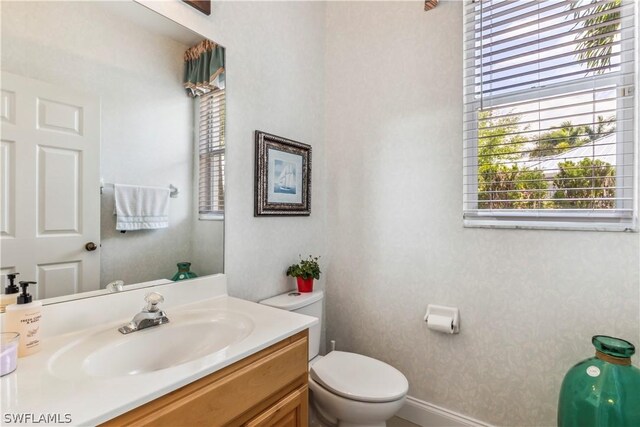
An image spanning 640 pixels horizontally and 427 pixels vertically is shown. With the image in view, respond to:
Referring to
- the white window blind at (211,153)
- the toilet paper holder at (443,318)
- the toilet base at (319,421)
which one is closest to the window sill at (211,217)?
the white window blind at (211,153)

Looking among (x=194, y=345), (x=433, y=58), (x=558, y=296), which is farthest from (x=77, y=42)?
(x=558, y=296)

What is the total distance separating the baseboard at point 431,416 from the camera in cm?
158

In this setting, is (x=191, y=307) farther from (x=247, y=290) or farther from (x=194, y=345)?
(x=247, y=290)

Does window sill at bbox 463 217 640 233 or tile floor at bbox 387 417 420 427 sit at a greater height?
window sill at bbox 463 217 640 233

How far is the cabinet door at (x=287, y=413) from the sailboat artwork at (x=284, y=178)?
100cm

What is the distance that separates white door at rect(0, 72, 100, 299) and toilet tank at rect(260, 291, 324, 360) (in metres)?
0.80

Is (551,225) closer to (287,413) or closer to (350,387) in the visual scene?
(350,387)

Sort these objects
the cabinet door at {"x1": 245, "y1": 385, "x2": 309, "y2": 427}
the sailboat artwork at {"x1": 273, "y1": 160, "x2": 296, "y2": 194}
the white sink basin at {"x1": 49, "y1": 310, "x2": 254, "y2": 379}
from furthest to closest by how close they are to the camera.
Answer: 1. the sailboat artwork at {"x1": 273, "y1": 160, "x2": 296, "y2": 194}
2. the cabinet door at {"x1": 245, "y1": 385, "x2": 309, "y2": 427}
3. the white sink basin at {"x1": 49, "y1": 310, "x2": 254, "y2": 379}

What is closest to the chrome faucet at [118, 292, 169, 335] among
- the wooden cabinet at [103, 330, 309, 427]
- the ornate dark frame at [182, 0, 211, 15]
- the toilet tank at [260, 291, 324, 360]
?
the wooden cabinet at [103, 330, 309, 427]

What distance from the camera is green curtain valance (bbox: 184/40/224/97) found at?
1271 mm

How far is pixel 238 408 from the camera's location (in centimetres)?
82

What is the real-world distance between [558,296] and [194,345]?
1.56 metres

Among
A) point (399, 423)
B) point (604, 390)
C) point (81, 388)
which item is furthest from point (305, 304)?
point (604, 390)

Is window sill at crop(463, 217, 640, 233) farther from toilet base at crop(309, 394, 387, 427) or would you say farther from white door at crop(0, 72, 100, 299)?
white door at crop(0, 72, 100, 299)
